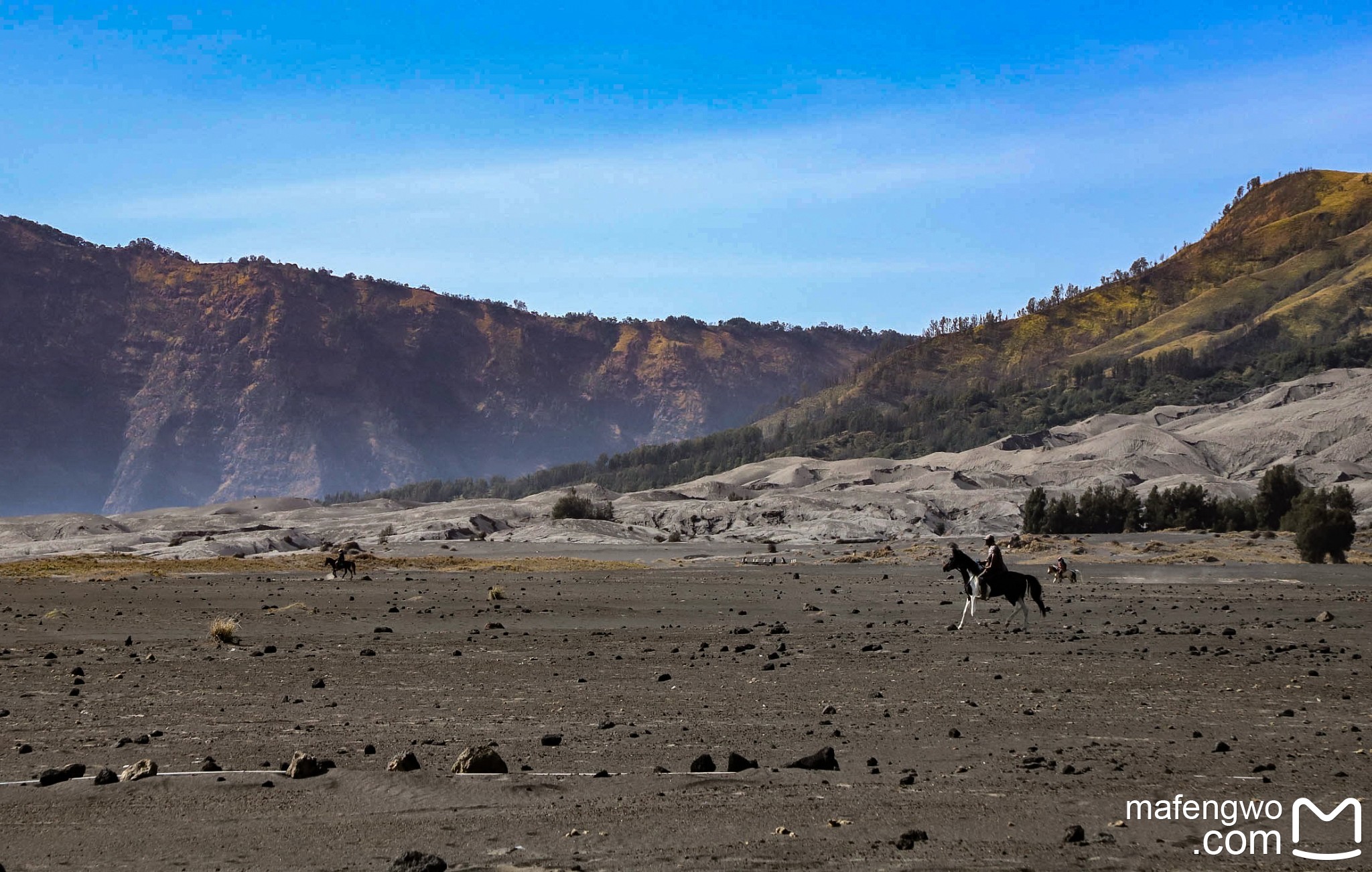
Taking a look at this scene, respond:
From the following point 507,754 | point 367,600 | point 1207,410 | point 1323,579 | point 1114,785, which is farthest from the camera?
point 1207,410

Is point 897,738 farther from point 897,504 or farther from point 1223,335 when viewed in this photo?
point 1223,335

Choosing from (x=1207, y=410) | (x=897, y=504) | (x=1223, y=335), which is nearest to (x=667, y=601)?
(x=897, y=504)

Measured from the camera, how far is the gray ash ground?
7.20 metres

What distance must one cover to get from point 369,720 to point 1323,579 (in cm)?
3024

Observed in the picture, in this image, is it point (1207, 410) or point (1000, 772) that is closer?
point (1000, 772)

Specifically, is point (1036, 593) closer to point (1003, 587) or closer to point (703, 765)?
point (1003, 587)

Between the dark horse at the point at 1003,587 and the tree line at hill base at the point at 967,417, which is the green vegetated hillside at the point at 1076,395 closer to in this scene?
the tree line at hill base at the point at 967,417

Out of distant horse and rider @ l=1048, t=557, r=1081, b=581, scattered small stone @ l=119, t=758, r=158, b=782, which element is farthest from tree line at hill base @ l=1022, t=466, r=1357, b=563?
scattered small stone @ l=119, t=758, r=158, b=782

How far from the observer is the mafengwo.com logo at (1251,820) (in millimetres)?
7039

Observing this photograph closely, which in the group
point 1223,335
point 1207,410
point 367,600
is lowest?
point 367,600

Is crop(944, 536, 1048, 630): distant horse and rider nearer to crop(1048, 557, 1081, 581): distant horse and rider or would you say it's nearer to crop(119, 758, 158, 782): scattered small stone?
crop(1048, 557, 1081, 581): distant horse and rider

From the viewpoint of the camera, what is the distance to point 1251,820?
763cm

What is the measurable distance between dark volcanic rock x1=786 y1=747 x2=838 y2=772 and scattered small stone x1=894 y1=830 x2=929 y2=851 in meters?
1.86

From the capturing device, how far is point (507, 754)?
386 inches
